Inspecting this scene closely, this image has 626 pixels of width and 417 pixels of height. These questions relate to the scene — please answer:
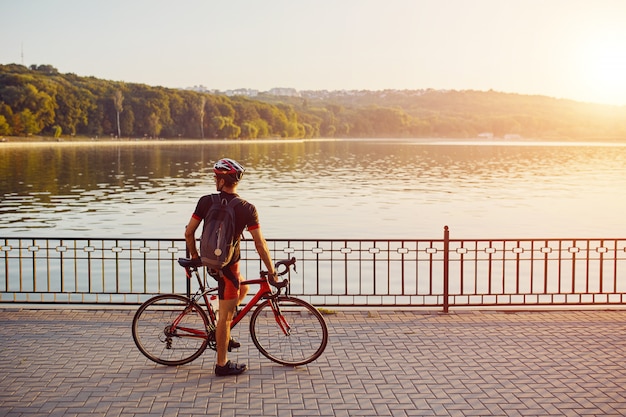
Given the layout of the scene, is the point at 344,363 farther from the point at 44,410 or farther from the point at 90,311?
the point at 90,311

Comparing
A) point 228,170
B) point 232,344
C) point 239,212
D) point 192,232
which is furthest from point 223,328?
point 228,170

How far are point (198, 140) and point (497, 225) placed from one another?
16460 centimetres

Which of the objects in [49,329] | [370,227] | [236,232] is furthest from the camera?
[370,227]

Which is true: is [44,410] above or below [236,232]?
below

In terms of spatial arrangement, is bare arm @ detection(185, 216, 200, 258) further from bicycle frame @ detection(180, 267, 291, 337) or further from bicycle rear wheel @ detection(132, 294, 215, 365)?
bicycle rear wheel @ detection(132, 294, 215, 365)

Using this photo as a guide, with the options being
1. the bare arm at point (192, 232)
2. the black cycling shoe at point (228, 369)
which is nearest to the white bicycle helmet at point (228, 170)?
the bare arm at point (192, 232)

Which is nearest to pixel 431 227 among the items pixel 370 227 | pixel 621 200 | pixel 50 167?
pixel 370 227

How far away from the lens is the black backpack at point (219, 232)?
24.0ft

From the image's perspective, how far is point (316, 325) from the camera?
8.11 metres

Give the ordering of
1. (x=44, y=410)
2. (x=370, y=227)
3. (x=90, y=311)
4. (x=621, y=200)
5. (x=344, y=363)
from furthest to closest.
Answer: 1. (x=621, y=200)
2. (x=370, y=227)
3. (x=90, y=311)
4. (x=344, y=363)
5. (x=44, y=410)

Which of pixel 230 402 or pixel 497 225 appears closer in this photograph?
pixel 230 402

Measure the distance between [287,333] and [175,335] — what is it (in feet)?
3.95

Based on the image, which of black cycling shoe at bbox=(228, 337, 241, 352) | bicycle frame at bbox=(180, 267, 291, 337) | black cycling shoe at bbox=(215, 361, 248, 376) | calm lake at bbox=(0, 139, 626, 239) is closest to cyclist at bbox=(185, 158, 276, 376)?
black cycling shoe at bbox=(215, 361, 248, 376)

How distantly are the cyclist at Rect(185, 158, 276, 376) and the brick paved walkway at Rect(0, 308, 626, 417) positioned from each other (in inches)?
9.9
